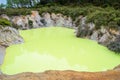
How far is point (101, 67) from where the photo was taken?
50.9 ft

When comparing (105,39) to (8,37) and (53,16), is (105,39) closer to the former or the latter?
(8,37)

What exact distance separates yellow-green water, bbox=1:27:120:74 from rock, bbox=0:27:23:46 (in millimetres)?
677

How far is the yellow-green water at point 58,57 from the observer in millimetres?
15500

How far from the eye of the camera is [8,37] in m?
22.6

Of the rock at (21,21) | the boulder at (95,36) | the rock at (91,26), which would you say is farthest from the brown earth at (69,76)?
the rock at (21,21)

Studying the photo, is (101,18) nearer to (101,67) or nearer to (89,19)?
(89,19)

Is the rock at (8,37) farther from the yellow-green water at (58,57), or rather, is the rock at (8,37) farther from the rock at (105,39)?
the rock at (105,39)

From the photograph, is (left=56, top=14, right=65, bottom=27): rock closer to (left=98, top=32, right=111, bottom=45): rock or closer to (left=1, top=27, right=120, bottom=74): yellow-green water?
(left=1, top=27, right=120, bottom=74): yellow-green water

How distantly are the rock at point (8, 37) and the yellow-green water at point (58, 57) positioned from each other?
68 cm

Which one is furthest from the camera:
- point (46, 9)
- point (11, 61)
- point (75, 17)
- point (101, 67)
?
point (46, 9)

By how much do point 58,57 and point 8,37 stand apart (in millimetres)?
6493

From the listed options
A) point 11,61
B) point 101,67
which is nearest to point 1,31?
point 11,61

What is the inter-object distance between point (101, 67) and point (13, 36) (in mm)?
9804

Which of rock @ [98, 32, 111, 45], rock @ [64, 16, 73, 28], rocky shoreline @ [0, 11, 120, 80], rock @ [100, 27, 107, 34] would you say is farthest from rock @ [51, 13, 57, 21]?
rock @ [98, 32, 111, 45]
